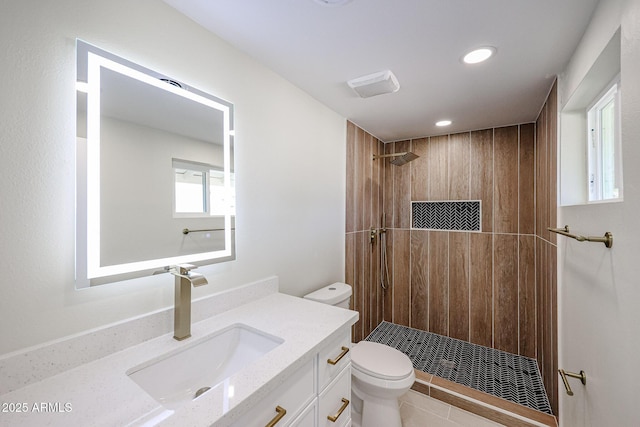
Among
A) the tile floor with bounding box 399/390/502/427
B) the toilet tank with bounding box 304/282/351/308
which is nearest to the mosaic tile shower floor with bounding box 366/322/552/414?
the tile floor with bounding box 399/390/502/427

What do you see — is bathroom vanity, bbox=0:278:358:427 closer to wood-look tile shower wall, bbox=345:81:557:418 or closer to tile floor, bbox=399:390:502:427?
tile floor, bbox=399:390:502:427

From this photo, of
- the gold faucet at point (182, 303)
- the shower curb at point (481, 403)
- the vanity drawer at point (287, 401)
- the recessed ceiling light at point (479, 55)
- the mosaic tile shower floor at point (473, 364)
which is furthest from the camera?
the mosaic tile shower floor at point (473, 364)

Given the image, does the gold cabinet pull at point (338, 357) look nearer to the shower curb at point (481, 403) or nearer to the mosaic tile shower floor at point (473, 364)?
the shower curb at point (481, 403)

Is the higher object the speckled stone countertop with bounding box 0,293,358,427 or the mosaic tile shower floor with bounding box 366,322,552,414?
the speckled stone countertop with bounding box 0,293,358,427

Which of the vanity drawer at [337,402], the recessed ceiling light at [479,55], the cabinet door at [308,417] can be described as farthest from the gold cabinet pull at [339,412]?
the recessed ceiling light at [479,55]

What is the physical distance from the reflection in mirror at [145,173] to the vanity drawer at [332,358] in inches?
25.3

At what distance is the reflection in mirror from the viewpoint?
88 cm

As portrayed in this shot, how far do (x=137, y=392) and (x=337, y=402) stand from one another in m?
0.80

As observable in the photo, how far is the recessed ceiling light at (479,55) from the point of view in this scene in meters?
1.35

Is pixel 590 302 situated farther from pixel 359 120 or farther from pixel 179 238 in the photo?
pixel 359 120

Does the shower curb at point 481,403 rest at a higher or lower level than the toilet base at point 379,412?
lower

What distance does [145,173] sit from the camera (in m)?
1.03

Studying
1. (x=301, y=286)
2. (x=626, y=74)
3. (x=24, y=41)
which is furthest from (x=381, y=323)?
(x=24, y=41)

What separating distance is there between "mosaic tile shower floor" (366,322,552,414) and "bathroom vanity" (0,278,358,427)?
4.72ft
